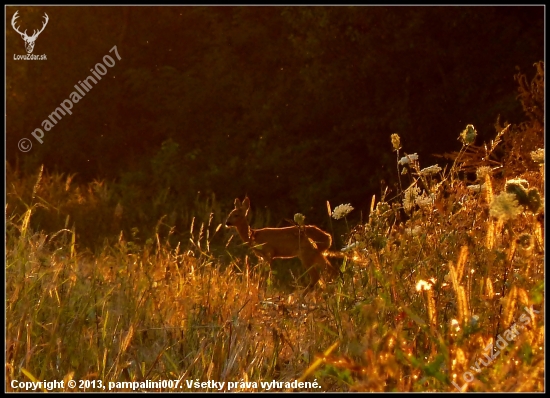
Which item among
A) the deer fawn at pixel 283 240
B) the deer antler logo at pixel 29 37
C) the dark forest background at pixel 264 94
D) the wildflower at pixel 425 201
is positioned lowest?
the wildflower at pixel 425 201

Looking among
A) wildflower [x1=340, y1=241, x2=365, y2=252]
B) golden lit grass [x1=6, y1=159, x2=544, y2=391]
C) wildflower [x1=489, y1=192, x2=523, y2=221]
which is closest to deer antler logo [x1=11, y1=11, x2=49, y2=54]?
golden lit grass [x1=6, y1=159, x2=544, y2=391]

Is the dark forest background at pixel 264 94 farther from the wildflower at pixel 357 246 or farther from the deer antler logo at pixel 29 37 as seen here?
the wildflower at pixel 357 246

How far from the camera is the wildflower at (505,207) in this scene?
3.04m

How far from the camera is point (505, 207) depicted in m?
3.06

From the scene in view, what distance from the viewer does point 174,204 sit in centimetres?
1441

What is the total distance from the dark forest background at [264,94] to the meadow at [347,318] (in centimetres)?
761

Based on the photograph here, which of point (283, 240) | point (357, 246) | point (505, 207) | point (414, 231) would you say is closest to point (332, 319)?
point (357, 246)

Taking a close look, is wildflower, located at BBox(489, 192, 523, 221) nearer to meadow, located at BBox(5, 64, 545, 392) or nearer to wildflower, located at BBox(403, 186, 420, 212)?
meadow, located at BBox(5, 64, 545, 392)

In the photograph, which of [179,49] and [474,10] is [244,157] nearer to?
[179,49]

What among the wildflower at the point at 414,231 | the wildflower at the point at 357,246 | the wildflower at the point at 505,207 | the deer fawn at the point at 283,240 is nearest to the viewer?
the wildflower at the point at 505,207

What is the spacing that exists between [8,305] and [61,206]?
838 centimetres

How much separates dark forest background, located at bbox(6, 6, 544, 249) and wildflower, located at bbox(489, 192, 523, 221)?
8688 millimetres

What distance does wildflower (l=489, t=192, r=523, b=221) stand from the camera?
3.04 meters

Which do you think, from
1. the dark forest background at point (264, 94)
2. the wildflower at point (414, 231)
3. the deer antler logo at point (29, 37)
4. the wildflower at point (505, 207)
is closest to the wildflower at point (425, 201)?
the wildflower at point (414, 231)
